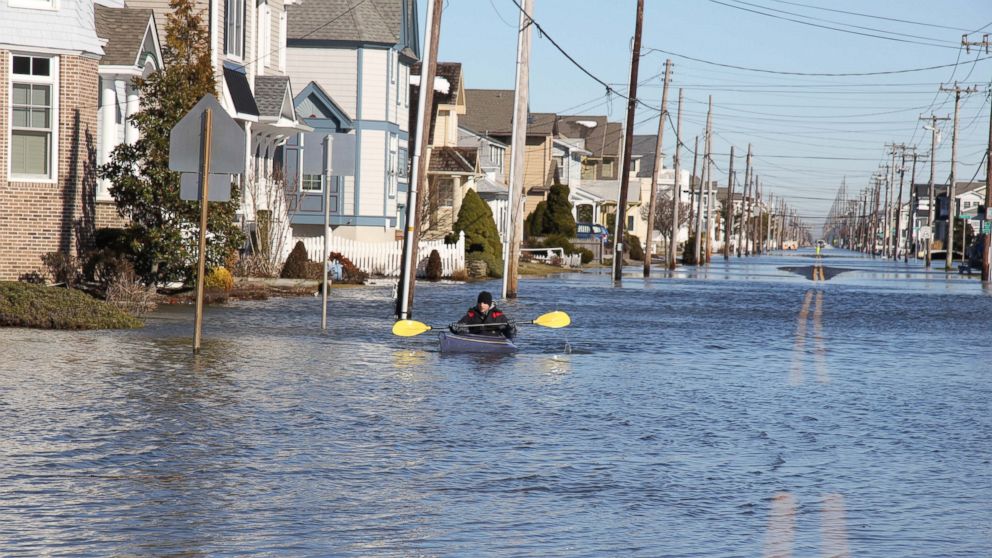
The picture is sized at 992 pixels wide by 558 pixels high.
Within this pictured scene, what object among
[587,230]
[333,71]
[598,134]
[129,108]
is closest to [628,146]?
[333,71]

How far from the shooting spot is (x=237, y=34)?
40094mm

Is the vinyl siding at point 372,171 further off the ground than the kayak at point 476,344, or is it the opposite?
the vinyl siding at point 372,171

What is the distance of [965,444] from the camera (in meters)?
11.5

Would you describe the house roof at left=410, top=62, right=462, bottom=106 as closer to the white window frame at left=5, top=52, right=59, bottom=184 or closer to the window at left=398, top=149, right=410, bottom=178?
the window at left=398, top=149, right=410, bottom=178

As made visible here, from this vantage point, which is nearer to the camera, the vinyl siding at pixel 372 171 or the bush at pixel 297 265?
the bush at pixel 297 265

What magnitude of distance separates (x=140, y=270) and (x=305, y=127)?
16131 millimetres

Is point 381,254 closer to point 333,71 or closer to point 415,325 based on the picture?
point 333,71

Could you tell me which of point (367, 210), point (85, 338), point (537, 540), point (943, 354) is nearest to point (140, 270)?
point (85, 338)

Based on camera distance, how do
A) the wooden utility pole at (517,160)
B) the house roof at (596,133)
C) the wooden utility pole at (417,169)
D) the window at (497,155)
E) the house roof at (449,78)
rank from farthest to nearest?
1. the house roof at (596,133)
2. the window at (497,155)
3. the house roof at (449,78)
4. the wooden utility pole at (517,160)
5. the wooden utility pole at (417,169)

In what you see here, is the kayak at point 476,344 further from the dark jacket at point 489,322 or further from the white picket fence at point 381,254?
the white picket fence at point 381,254

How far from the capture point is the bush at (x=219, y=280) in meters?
30.3

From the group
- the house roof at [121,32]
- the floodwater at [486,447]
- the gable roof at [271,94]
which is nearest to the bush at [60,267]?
the house roof at [121,32]

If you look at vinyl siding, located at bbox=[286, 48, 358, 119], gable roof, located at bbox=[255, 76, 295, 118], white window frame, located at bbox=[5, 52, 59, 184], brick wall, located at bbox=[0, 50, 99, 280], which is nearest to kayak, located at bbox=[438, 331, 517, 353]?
brick wall, located at bbox=[0, 50, 99, 280]

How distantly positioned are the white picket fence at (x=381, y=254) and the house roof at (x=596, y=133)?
258ft
